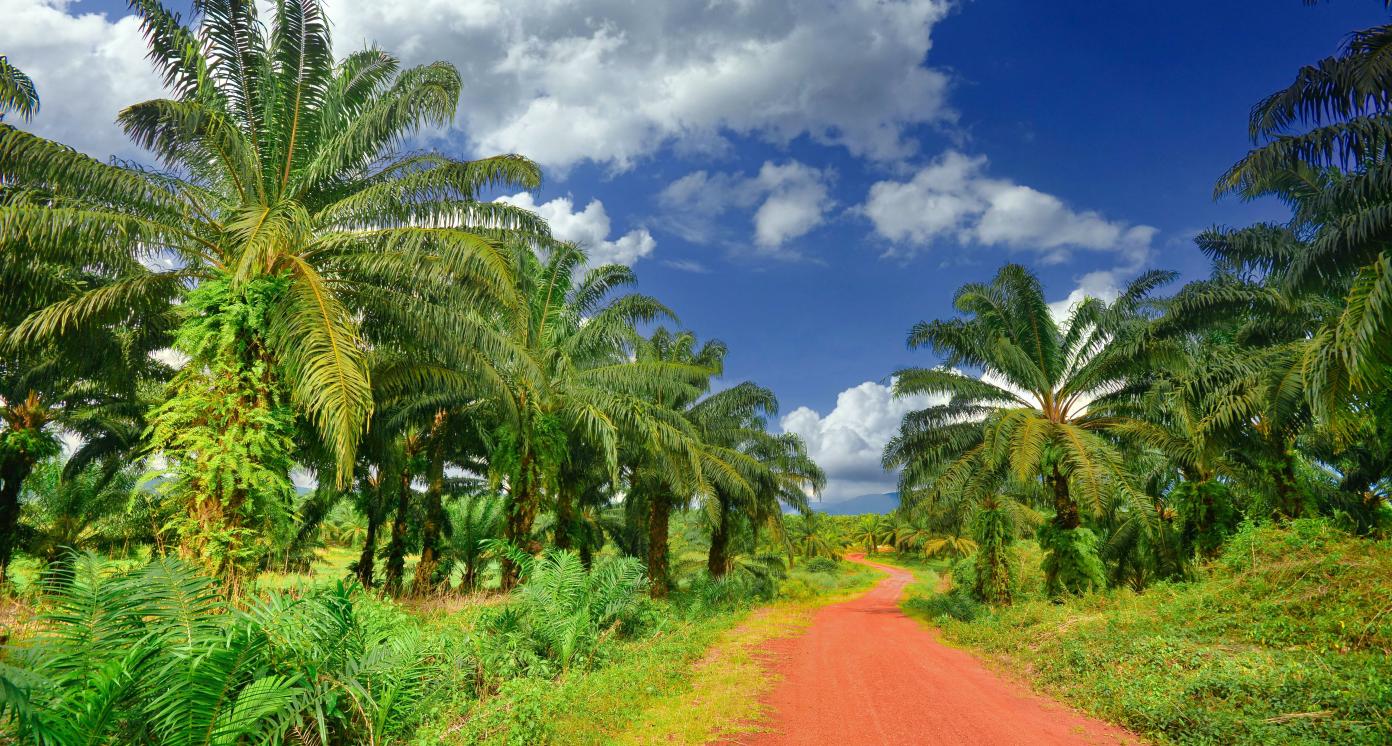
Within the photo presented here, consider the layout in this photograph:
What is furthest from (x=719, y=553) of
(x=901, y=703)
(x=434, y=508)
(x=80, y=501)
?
(x=80, y=501)

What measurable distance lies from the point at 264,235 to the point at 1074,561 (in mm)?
17776

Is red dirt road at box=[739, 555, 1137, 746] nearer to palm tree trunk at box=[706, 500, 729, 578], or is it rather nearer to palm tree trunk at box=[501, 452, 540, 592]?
palm tree trunk at box=[501, 452, 540, 592]

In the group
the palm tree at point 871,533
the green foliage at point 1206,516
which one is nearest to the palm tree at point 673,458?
the green foliage at point 1206,516

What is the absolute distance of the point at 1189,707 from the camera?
6766 mm

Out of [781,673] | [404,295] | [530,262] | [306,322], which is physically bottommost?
[781,673]

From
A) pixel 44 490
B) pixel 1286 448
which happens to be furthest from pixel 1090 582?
pixel 44 490

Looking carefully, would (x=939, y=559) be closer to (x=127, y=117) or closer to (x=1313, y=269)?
(x=1313, y=269)

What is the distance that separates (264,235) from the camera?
8461 mm

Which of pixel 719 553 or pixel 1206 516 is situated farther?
pixel 719 553

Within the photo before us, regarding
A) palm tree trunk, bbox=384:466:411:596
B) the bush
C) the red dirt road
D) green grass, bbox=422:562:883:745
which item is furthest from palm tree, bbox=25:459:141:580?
the bush

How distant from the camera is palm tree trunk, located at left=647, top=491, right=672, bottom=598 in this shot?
803 inches

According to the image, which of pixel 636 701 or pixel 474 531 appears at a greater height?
pixel 474 531

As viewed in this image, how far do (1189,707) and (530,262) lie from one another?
14684 millimetres

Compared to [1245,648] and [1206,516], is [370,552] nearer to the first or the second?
[1245,648]
